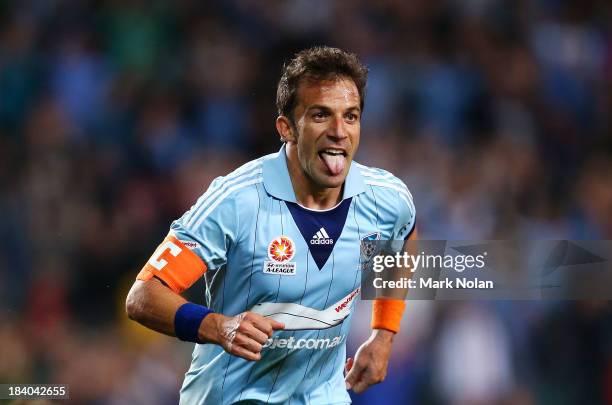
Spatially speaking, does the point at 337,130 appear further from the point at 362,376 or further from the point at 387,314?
the point at 362,376

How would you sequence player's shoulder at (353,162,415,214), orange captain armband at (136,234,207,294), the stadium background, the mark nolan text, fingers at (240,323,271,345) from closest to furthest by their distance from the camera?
fingers at (240,323,271,345), orange captain armband at (136,234,207,294), player's shoulder at (353,162,415,214), the mark nolan text, the stadium background

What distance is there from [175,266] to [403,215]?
1.09 metres

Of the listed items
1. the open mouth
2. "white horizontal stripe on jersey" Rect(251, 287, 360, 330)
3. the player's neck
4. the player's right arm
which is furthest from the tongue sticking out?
the player's right arm

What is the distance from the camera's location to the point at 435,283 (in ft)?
16.1

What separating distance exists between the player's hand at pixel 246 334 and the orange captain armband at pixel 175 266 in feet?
1.08

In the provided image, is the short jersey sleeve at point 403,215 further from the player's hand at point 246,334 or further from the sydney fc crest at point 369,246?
the player's hand at point 246,334

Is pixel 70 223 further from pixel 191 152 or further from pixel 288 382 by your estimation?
pixel 288 382

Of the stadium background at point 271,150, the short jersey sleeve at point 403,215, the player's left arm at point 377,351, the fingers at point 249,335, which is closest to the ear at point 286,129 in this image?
the short jersey sleeve at point 403,215

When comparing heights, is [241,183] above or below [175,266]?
above

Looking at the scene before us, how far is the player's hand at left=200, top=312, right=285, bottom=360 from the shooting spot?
11.2ft

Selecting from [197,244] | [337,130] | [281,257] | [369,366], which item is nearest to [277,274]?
[281,257]

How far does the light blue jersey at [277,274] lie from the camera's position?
154 inches

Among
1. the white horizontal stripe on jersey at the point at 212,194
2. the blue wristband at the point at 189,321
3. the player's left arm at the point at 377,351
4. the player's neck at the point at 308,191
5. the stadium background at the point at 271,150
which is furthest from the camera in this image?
the stadium background at the point at 271,150

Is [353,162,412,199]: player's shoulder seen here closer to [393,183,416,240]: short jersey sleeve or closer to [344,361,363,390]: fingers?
[393,183,416,240]: short jersey sleeve
